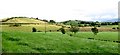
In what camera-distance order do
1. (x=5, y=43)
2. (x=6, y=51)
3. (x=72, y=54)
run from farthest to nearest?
(x=5, y=43) → (x=72, y=54) → (x=6, y=51)

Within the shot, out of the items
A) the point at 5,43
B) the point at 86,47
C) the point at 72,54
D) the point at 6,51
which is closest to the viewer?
the point at 6,51

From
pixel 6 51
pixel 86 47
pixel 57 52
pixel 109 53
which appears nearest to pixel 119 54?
pixel 109 53

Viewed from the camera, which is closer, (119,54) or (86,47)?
(119,54)

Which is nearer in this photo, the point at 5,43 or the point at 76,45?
the point at 5,43

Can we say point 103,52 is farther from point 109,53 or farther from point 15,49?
point 15,49

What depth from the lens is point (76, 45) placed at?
5997cm

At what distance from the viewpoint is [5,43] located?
53.1 m

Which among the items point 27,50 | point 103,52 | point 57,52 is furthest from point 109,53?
point 27,50

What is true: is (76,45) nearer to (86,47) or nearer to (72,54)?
(86,47)

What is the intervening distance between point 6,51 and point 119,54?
22.1 meters

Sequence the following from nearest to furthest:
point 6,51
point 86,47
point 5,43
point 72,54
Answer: point 6,51
point 72,54
point 5,43
point 86,47

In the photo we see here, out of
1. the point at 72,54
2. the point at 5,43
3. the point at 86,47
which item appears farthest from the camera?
the point at 86,47

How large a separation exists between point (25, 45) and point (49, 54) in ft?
29.4

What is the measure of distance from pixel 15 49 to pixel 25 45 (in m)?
5.86
